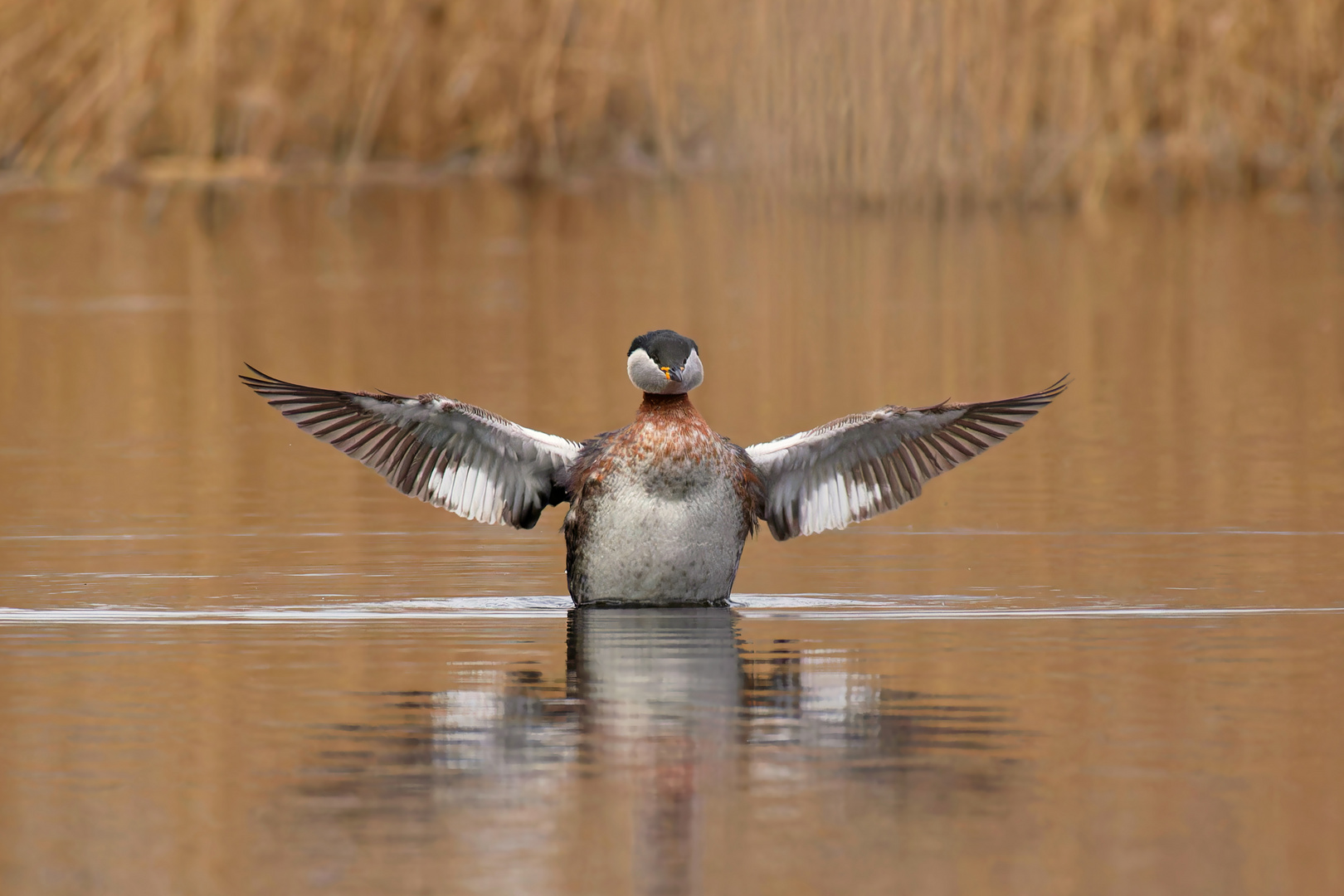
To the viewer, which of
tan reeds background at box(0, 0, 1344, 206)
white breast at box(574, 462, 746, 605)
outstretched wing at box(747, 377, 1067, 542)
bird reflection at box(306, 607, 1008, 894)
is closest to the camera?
bird reflection at box(306, 607, 1008, 894)

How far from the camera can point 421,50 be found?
24031 millimetres

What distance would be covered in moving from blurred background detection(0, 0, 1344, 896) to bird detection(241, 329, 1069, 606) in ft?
0.60

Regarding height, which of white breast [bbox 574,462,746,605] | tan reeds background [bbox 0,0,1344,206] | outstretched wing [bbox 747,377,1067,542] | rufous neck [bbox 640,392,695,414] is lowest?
white breast [bbox 574,462,746,605]

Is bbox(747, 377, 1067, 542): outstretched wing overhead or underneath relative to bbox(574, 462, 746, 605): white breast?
overhead

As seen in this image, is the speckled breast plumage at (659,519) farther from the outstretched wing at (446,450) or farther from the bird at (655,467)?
the outstretched wing at (446,450)

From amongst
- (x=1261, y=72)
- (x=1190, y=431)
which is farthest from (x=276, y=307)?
(x=1261, y=72)

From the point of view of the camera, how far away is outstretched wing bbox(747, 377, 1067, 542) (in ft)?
24.1

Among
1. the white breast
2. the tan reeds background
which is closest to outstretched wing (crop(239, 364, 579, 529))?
the white breast

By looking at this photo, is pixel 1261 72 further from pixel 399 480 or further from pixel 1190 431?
pixel 399 480

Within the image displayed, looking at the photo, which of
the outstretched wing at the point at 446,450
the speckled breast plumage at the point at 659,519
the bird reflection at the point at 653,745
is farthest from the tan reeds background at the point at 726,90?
the bird reflection at the point at 653,745

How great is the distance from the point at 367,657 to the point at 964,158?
15706 millimetres

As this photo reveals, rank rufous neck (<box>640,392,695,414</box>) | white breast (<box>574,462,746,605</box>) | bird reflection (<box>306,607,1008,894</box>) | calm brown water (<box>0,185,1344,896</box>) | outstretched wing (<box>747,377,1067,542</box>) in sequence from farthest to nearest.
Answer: outstretched wing (<box>747,377,1067,542</box>) → rufous neck (<box>640,392,695,414</box>) → white breast (<box>574,462,746,605</box>) → bird reflection (<box>306,607,1008,894</box>) → calm brown water (<box>0,185,1344,896</box>)

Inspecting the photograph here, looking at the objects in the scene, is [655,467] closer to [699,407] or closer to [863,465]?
[863,465]

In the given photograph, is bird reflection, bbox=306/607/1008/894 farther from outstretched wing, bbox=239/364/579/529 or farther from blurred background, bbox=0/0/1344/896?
outstretched wing, bbox=239/364/579/529
